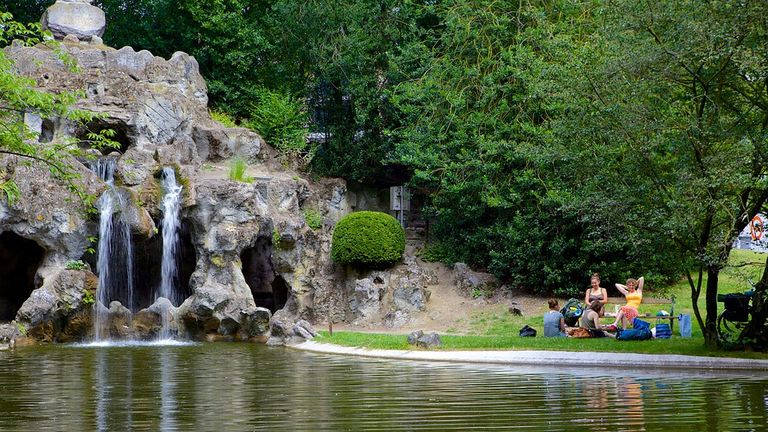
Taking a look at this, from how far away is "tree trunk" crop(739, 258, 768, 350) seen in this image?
59.8 feet

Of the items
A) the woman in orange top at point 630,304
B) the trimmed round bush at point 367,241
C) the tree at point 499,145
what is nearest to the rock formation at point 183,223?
the trimmed round bush at point 367,241

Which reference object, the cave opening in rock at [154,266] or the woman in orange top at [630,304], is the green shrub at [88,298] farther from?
the woman in orange top at [630,304]

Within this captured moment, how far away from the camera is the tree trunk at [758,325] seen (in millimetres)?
18219

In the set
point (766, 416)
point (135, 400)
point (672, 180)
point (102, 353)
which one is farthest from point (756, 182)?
point (102, 353)

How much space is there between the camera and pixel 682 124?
18.0m

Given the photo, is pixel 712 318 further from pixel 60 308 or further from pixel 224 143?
pixel 224 143

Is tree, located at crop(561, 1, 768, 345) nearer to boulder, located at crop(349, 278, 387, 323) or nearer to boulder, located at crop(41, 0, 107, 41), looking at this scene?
boulder, located at crop(349, 278, 387, 323)

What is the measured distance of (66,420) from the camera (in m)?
11.6

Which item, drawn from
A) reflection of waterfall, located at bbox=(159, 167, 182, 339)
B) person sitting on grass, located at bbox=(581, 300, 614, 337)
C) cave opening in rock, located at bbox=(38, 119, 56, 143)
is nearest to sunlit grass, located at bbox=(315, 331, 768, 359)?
person sitting on grass, located at bbox=(581, 300, 614, 337)

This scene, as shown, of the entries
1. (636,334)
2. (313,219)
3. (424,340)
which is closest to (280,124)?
(313,219)

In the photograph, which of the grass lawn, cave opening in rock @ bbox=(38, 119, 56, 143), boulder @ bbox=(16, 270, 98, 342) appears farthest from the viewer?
cave opening in rock @ bbox=(38, 119, 56, 143)

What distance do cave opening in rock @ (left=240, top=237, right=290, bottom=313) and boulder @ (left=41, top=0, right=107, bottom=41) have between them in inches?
386

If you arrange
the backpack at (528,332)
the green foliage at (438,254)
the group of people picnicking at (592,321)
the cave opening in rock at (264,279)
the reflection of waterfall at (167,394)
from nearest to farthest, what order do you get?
the reflection of waterfall at (167,394) → the group of people picnicking at (592,321) → the backpack at (528,332) → the cave opening in rock at (264,279) → the green foliage at (438,254)

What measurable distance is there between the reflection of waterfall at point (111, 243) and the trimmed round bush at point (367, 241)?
6.54m
